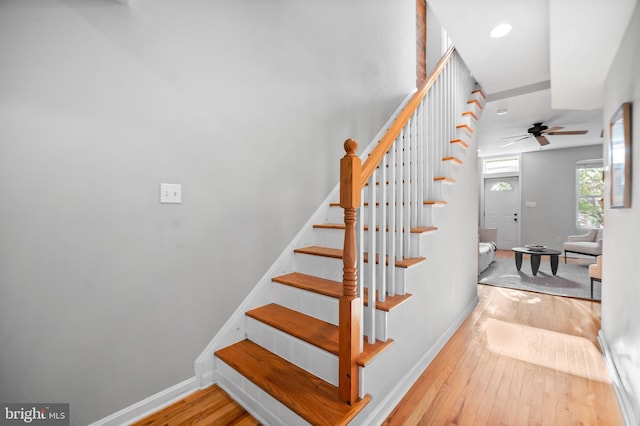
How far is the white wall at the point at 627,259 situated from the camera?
1.45m

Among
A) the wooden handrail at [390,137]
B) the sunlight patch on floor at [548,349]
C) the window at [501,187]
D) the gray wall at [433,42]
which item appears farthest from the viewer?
the window at [501,187]

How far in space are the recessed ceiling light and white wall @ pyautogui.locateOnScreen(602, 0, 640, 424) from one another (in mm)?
687

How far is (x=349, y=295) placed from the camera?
4.36ft

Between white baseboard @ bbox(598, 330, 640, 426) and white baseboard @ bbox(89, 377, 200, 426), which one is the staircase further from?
white baseboard @ bbox(598, 330, 640, 426)

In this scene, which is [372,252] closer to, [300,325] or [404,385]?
[300,325]

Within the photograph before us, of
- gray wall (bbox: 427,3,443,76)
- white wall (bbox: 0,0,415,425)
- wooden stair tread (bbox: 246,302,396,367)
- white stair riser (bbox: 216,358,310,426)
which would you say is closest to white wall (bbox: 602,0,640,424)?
wooden stair tread (bbox: 246,302,396,367)

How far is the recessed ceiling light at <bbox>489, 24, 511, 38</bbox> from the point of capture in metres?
2.12

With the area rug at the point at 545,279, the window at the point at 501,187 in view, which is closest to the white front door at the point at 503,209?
the window at the point at 501,187

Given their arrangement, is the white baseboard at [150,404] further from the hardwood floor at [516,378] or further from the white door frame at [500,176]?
the white door frame at [500,176]

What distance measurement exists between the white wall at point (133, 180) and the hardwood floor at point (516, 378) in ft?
4.54

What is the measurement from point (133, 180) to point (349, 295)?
1.26m

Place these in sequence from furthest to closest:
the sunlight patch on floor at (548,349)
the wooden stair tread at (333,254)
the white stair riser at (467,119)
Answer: the white stair riser at (467,119)
the sunlight patch on floor at (548,349)
the wooden stair tread at (333,254)

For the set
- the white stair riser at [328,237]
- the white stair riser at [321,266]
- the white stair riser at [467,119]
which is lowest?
the white stair riser at [321,266]

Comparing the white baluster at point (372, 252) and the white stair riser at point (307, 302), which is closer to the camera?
the white baluster at point (372, 252)
